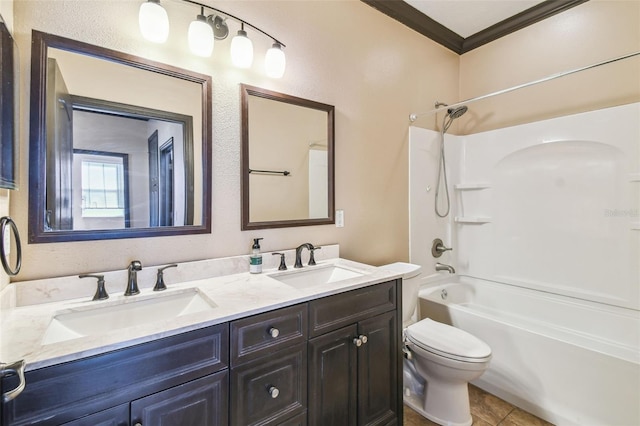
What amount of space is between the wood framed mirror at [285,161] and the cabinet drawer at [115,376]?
2.41 ft

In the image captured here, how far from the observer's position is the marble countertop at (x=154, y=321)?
729 millimetres

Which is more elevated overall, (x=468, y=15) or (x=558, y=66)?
(x=468, y=15)

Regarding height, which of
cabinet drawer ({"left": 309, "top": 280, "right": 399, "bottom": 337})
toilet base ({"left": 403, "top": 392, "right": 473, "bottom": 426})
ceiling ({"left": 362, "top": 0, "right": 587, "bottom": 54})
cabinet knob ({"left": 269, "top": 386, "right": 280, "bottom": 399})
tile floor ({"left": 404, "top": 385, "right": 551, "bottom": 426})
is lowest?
tile floor ({"left": 404, "top": 385, "right": 551, "bottom": 426})

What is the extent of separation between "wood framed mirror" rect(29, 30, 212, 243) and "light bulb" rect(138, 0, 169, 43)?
111mm

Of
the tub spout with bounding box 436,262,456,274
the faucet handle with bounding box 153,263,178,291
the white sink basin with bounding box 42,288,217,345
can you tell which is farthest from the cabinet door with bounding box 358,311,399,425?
the tub spout with bounding box 436,262,456,274

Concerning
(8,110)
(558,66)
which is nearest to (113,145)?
(8,110)

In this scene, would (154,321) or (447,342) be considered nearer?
(154,321)

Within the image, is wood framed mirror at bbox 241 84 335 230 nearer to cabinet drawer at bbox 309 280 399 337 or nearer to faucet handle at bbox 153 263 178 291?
faucet handle at bbox 153 263 178 291

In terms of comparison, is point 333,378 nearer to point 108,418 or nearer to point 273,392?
point 273,392

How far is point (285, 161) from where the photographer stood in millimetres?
1718

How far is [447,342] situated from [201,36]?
→ 204cm

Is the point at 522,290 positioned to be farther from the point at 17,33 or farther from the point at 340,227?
the point at 17,33

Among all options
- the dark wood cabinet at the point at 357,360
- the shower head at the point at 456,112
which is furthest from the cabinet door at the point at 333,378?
the shower head at the point at 456,112

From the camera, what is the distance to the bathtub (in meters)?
1.55
